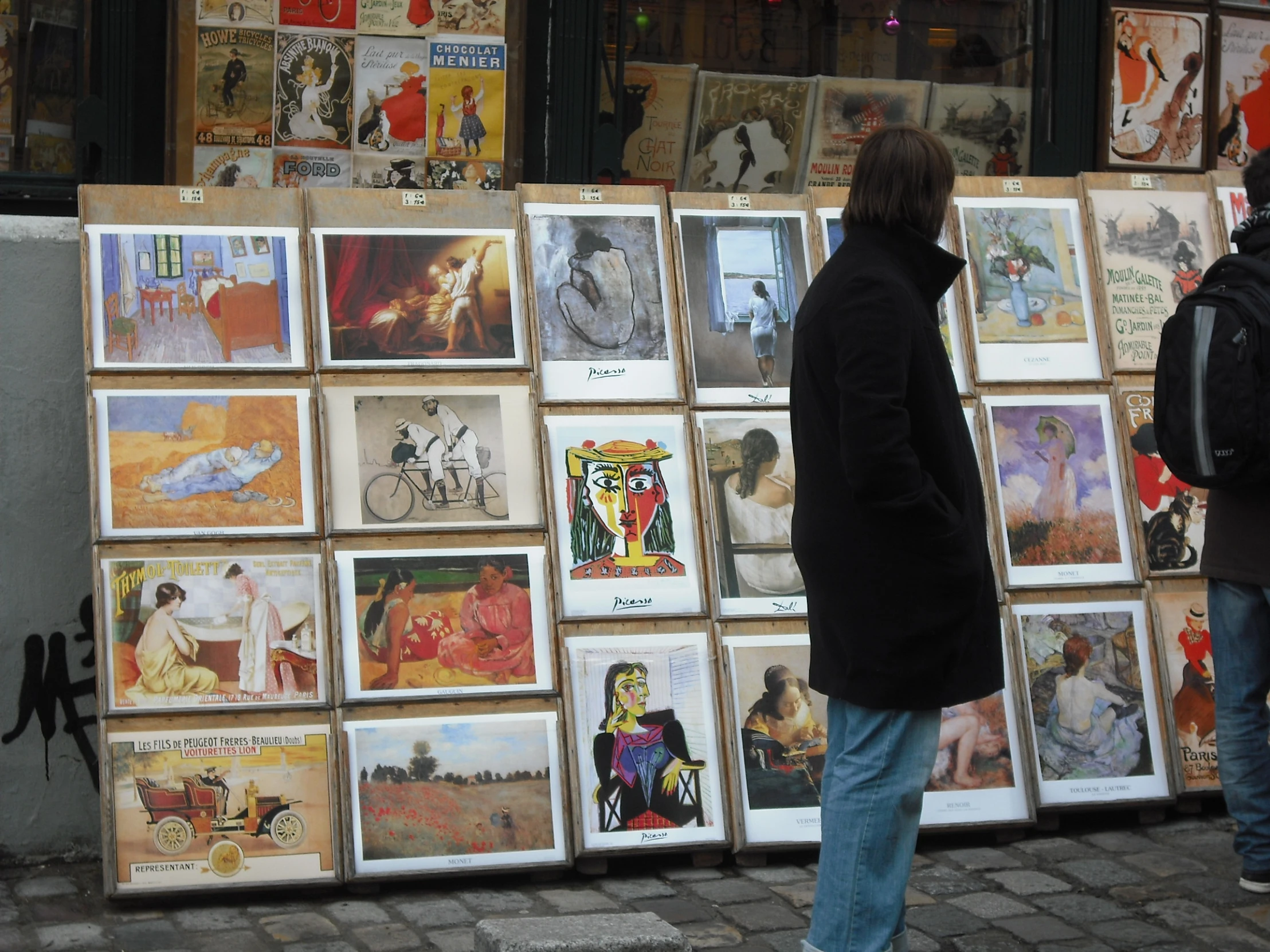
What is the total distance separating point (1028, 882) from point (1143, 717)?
74cm

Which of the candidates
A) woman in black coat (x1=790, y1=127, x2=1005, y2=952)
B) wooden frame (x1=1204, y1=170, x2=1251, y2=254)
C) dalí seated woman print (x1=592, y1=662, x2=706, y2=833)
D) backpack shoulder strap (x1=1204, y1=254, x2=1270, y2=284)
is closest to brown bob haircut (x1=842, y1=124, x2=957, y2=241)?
woman in black coat (x1=790, y1=127, x2=1005, y2=952)

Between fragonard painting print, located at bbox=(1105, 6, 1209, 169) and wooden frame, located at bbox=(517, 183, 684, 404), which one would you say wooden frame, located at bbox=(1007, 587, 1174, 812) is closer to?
wooden frame, located at bbox=(517, 183, 684, 404)

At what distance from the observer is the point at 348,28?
516 cm

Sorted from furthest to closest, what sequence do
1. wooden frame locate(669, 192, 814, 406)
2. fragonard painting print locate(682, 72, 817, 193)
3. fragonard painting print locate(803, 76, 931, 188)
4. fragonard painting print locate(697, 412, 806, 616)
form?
fragonard painting print locate(803, 76, 931, 188), fragonard painting print locate(682, 72, 817, 193), wooden frame locate(669, 192, 814, 406), fragonard painting print locate(697, 412, 806, 616)

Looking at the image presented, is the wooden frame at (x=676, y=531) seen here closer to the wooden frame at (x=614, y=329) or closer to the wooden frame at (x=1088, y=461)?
the wooden frame at (x=614, y=329)

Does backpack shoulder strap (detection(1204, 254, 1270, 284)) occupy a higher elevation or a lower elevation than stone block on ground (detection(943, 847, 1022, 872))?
higher

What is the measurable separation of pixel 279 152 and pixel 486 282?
1412 mm

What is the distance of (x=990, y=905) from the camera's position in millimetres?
3740

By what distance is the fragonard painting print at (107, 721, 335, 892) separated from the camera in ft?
12.0

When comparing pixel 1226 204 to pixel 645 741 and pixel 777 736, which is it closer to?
pixel 777 736

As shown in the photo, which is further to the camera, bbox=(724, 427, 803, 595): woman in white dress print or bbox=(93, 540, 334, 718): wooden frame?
bbox=(724, 427, 803, 595): woman in white dress print

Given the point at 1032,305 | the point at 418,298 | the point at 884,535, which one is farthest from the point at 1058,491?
the point at 418,298

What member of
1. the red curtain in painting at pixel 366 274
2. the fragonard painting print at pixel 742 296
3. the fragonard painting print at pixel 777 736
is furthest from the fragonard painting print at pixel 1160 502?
the red curtain in painting at pixel 366 274

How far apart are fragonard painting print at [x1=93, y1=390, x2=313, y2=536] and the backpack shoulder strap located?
8.02ft
